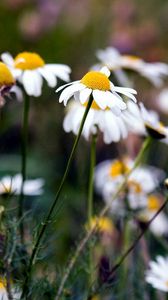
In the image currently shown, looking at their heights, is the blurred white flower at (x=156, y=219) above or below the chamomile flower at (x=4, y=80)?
below

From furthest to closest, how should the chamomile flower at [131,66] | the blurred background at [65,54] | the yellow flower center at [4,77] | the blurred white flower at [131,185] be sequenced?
the blurred background at [65,54]
the chamomile flower at [131,66]
the blurred white flower at [131,185]
the yellow flower center at [4,77]

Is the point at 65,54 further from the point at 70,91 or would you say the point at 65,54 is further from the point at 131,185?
the point at 70,91

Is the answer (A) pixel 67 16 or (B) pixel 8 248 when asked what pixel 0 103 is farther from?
(A) pixel 67 16

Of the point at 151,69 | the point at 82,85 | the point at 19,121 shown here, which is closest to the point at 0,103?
the point at 82,85

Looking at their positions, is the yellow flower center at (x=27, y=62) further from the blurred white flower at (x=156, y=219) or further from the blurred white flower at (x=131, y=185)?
the blurred white flower at (x=156, y=219)

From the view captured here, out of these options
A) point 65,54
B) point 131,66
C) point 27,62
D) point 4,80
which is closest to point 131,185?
Answer: point 131,66

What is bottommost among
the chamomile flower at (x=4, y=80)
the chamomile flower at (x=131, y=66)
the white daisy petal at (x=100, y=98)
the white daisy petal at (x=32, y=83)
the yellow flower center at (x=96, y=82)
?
the chamomile flower at (x=131, y=66)

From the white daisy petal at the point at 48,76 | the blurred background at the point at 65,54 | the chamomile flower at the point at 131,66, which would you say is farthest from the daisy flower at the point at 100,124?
the blurred background at the point at 65,54

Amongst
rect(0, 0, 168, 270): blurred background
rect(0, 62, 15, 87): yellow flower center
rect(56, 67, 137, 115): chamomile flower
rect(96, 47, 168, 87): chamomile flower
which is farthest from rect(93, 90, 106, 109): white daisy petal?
rect(0, 0, 168, 270): blurred background

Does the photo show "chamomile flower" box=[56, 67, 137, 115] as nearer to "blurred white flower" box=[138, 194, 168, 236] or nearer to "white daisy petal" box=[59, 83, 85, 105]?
"white daisy petal" box=[59, 83, 85, 105]
